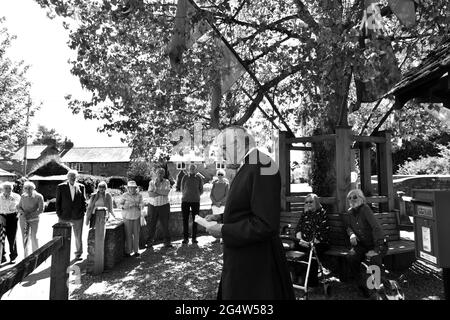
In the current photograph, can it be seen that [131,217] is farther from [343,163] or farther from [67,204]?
[343,163]

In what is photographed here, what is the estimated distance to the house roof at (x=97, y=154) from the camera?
205 ft

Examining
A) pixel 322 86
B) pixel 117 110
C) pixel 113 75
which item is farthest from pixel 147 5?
pixel 117 110

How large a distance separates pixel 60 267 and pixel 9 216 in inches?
200

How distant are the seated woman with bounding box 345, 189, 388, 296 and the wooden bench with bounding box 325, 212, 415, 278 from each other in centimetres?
25

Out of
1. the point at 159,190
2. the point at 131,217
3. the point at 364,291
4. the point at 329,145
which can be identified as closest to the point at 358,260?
the point at 364,291

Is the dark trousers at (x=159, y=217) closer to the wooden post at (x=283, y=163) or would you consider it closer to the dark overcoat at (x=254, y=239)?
the wooden post at (x=283, y=163)

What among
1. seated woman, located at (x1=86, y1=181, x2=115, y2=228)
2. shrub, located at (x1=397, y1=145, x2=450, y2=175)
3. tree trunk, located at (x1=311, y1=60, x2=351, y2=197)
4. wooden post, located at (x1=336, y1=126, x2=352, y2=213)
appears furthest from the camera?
shrub, located at (x1=397, y1=145, x2=450, y2=175)

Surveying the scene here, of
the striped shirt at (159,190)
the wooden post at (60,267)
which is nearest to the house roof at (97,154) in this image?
the striped shirt at (159,190)

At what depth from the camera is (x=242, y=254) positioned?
8.66 feet

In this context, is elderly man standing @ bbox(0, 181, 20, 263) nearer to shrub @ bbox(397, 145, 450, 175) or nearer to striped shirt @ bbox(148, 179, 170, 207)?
striped shirt @ bbox(148, 179, 170, 207)

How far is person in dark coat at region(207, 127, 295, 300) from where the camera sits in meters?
2.51

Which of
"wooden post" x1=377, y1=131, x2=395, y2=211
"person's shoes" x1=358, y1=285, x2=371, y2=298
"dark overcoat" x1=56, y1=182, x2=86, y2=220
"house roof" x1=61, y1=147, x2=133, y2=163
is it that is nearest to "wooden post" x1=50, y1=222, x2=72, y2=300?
"person's shoes" x1=358, y1=285, x2=371, y2=298

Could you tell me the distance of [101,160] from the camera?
63.4 m

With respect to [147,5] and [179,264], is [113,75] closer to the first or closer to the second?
[147,5]
